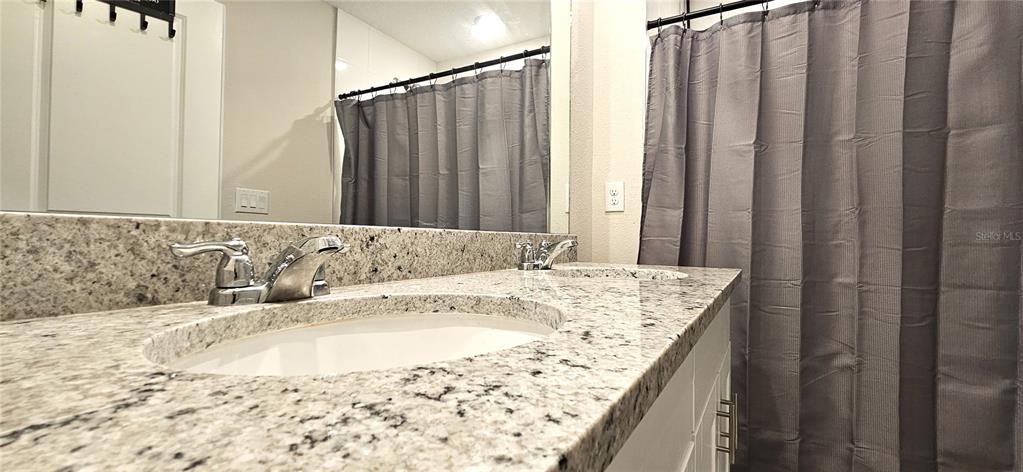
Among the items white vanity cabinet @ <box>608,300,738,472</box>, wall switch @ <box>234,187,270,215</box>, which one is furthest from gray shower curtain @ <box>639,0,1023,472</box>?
wall switch @ <box>234,187,270,215</box>

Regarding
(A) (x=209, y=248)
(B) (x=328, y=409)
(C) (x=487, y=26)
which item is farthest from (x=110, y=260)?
(C) (x=487, y=26)

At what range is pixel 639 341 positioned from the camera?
1.22ft

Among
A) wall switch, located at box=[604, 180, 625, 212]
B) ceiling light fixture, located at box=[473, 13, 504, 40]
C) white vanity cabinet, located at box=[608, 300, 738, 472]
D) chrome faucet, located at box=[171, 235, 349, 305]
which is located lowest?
white vanity cabinet, located at box=[608, 300, 738, 472]

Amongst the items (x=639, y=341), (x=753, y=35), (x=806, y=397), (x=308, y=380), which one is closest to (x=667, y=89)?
(x=753, y=35)

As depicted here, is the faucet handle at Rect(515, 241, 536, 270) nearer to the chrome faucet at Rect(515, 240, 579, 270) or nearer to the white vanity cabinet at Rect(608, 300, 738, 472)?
the chrome faucet at Rect(515, 240, 579, 270)

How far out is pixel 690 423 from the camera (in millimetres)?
526

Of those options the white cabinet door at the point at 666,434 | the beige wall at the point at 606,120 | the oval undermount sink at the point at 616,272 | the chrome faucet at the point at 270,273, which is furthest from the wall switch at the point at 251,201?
the beige wall at the point at 606,120

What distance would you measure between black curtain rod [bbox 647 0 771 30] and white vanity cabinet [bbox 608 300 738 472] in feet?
3.54

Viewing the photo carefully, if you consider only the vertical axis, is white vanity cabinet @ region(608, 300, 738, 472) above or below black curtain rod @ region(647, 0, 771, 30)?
below

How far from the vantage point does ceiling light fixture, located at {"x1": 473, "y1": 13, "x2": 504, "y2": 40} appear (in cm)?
121

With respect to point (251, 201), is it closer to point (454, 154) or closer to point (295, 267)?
point (295, 267)

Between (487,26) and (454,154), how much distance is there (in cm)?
41

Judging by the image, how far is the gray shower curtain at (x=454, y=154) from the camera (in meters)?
0.86

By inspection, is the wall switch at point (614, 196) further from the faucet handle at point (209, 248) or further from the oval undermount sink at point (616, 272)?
the faucet handle at point (209, 248)
